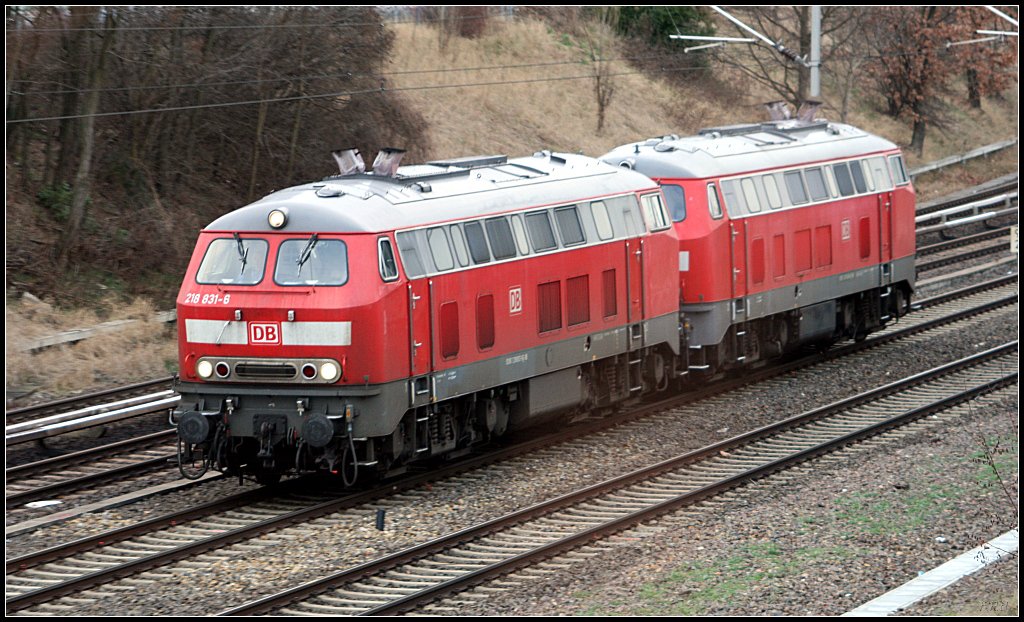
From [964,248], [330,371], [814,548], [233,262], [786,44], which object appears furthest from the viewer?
[786,44]

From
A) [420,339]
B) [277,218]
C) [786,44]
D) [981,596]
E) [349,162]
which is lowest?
[981,596]

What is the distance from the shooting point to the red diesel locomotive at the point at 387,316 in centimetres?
1434

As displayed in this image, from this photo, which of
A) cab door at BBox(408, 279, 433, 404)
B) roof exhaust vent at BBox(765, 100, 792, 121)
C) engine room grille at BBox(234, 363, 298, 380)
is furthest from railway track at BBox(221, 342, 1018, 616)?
roof exhaust vent at BBox(765, 100, 792, 121)

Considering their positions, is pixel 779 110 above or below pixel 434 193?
above

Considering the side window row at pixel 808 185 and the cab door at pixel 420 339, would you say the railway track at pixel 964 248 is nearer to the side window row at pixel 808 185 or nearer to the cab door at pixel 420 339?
the side window row at pixel 808 185

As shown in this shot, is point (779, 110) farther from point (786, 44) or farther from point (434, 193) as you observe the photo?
point (786, 44)

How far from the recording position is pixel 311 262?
14547 millimetres

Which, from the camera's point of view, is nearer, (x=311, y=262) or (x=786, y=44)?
(x=311, y=262)

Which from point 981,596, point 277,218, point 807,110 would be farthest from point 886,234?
point 981,596

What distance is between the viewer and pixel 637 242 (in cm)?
1898

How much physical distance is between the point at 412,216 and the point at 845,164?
10.9 m

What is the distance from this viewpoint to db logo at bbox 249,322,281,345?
565 inches

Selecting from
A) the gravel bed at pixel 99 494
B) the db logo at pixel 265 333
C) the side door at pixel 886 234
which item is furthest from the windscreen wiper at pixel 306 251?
the side door at pixel 886 234

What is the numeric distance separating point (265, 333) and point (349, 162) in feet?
10.3
